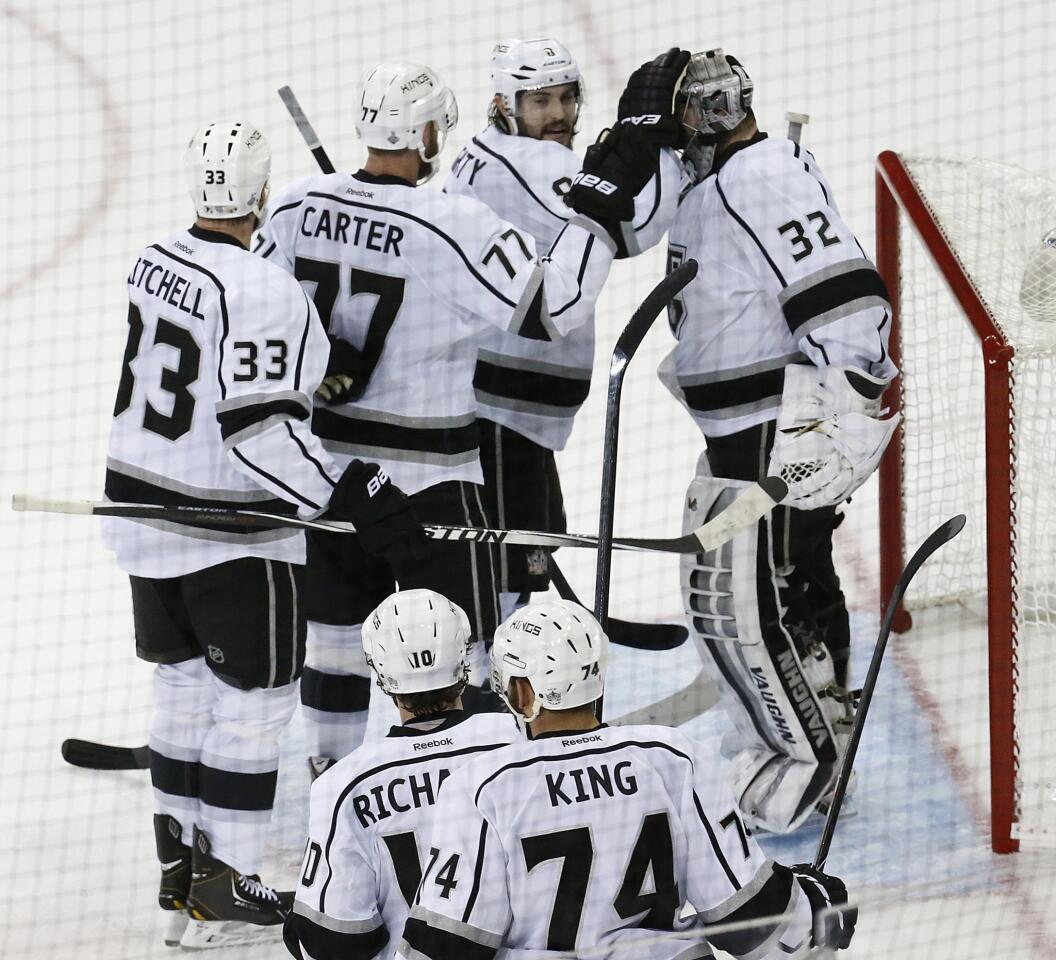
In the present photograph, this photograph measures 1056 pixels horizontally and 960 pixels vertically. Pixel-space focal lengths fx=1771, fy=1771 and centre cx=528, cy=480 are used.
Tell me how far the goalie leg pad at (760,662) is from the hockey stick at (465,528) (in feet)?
0.30

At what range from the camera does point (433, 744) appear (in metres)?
2.26

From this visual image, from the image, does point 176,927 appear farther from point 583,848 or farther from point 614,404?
point 583,848

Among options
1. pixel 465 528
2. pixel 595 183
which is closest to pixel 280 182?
pixel 595 183

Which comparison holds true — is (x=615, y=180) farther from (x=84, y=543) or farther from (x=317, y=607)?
(x=84, y=543)

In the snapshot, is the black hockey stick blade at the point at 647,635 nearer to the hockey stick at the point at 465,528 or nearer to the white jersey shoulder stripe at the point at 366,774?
the hockey stick at the point at 465,528

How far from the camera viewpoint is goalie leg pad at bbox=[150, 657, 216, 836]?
302cm

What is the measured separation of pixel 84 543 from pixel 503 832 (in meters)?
2.87

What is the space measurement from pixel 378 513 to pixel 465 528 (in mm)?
201

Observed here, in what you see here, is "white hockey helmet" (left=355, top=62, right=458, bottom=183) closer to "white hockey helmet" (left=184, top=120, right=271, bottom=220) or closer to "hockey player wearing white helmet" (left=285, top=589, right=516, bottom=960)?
"white hockey helmet" (left=184, top=120, right=271, bottom=220)

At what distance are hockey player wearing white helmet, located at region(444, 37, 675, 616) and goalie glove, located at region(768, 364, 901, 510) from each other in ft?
1.73

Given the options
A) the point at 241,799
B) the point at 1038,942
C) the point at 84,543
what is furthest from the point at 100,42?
the point at 1038,942

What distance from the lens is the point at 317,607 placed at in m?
3.32

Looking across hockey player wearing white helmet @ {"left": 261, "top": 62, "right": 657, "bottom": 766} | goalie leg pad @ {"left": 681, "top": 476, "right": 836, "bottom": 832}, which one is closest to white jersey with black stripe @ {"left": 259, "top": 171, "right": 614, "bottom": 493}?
hockey player wearing white helmet @ {"left": 261, "top": 62, "right": 657, "bottom": 766}

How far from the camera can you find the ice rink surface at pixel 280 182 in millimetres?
3166
